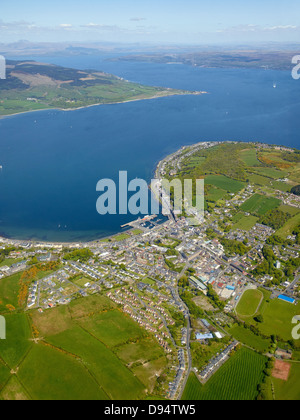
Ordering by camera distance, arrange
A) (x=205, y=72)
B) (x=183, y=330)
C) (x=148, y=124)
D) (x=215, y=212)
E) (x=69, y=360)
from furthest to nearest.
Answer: (x=205, y=72) < (x=148, y=124) < (x=215, y=212) < (x=183, y=330) < (x=69, y=360)

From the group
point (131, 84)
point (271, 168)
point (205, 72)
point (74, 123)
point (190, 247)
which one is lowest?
point (190, 247)

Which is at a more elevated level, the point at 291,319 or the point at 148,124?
the point at 148,124

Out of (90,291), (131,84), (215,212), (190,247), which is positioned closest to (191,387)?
(90,291)

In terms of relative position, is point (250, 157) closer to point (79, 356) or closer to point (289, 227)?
point (289, 227)

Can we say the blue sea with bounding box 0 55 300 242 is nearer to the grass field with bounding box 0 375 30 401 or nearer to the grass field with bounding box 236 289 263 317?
the grass field with bounding box 236 289 263 317

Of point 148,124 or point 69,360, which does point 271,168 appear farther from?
point 69,360

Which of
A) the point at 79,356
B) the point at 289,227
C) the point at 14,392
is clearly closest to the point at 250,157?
the point at 289,227

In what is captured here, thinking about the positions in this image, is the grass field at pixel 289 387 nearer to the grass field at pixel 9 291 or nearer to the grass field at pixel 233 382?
the grass field at pixel 233 382
